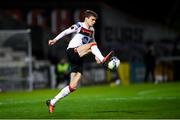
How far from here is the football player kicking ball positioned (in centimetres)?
1591

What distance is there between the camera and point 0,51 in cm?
3803

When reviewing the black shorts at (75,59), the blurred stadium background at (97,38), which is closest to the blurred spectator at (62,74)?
the blurred stadium background at (97,38)

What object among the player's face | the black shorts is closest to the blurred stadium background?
the black shorts

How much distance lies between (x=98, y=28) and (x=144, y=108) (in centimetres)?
3039

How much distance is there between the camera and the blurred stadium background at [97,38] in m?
34.0

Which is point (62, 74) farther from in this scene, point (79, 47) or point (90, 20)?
point (90, 20)

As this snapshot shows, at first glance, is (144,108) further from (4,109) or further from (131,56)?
(131,56)

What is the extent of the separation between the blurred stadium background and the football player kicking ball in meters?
16.7

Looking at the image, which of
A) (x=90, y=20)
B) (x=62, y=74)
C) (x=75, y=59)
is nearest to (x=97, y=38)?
(x=62, y=74)

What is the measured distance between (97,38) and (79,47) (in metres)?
30.6

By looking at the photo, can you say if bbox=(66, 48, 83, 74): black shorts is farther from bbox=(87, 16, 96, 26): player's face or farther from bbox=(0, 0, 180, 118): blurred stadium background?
bbox=(0, 0, 180, 118): blurred stadium background

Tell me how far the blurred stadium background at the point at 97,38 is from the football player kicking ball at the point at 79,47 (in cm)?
1673

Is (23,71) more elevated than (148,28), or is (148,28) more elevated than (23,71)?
(148,28)

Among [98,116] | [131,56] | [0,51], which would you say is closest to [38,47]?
[0,51]
